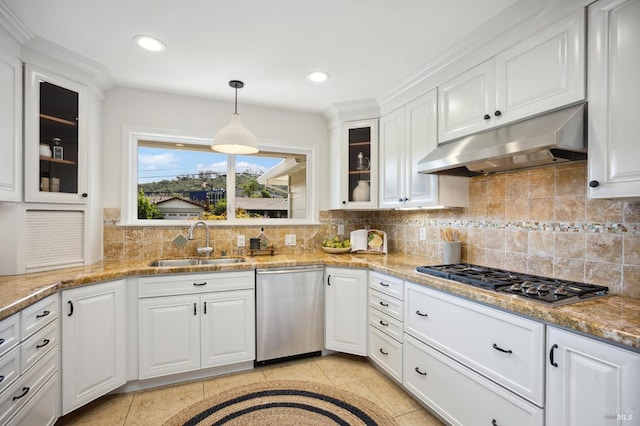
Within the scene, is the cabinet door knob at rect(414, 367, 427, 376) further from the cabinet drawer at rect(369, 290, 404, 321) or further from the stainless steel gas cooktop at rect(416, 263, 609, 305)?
the stainless steel gas cooktop at rect(416, 263, 609, 305)

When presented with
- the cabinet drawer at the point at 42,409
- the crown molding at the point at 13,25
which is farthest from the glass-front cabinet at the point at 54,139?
the cabinet drawer at the point at 42,409

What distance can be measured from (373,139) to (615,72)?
1.92 meters

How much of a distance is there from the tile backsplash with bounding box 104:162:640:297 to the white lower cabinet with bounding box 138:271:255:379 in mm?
639

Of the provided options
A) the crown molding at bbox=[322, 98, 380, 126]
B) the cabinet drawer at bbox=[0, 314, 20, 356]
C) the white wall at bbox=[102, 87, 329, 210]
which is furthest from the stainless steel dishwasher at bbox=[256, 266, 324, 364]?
the crown molding at bbox=[322, 98, 380, 126]

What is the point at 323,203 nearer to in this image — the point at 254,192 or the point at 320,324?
the point at 254,192

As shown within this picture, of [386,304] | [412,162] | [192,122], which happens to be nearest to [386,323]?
[386,304]

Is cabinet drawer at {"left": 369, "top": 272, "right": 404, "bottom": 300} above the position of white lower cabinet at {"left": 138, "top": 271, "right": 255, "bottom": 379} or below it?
above

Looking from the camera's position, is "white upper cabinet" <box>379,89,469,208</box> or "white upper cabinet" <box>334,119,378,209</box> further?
"white upper cabinet" <box>334,119,378,209</box>

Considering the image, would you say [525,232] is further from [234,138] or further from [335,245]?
[234,138]

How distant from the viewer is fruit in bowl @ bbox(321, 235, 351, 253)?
10.5 ft

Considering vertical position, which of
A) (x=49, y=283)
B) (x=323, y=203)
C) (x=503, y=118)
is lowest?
(x=49, y=283)

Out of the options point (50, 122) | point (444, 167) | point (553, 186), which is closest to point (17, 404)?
point (50, 122)

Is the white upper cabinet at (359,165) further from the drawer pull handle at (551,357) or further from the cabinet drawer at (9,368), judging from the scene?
the cabinet drawer at (9,368)

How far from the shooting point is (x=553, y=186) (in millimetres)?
1893
